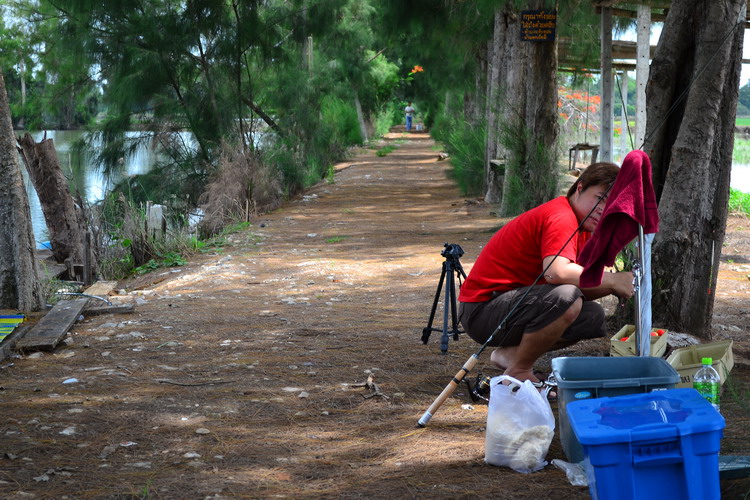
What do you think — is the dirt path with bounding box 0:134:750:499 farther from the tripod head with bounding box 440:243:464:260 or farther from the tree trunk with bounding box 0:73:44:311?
the tree trunk with bounding box 0:73:44:311

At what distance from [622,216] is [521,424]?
3.05ft

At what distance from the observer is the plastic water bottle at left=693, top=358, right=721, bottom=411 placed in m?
3.35

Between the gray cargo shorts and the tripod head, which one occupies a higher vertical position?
the tripod head

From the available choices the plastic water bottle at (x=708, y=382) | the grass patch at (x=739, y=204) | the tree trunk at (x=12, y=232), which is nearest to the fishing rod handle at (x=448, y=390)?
the plastic water bottle at (x=708, y=382)

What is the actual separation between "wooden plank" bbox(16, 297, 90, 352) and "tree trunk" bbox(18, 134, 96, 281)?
345cm

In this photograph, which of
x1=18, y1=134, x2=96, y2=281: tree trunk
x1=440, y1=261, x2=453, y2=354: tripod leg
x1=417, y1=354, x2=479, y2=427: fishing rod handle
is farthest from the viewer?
x1=18, y1=134, x2=96, y2=281: tree trunk

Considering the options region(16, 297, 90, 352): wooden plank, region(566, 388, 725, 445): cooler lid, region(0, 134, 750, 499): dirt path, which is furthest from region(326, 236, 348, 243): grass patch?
region(566, 388, 725, 445): cooler lid

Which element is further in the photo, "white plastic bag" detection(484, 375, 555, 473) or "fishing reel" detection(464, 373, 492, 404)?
"fishing reel" detection(464, 373, 492, 404)

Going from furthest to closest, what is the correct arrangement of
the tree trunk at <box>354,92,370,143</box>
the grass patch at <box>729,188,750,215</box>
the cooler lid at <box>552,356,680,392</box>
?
the tree trunk at <box>354,92,370,143</box> < the grass patch at <box>729,188,750,215</box> < the cooler lid at <box>552,356,680,392</box>

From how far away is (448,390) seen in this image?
357cm

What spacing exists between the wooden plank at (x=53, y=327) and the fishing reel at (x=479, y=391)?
274 cm

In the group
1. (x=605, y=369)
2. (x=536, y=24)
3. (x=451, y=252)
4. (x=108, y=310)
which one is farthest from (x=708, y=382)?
(x=536, y=24)

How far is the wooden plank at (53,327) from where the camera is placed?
5202 mm

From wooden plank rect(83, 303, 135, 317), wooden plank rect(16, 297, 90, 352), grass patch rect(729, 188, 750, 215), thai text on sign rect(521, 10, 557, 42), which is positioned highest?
thai text on sign rect(521, 10, 557, 42)
